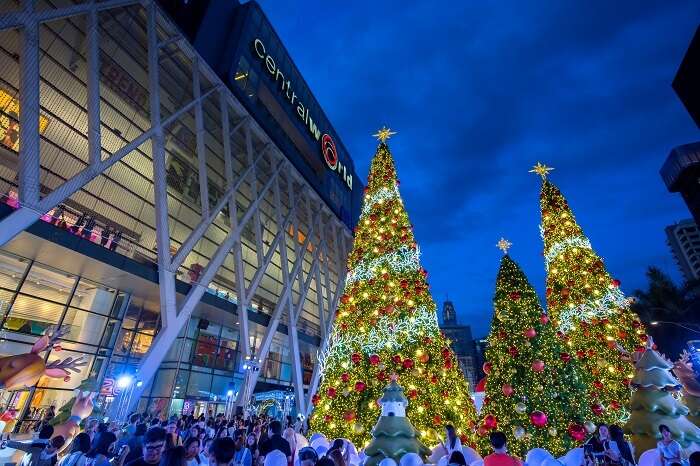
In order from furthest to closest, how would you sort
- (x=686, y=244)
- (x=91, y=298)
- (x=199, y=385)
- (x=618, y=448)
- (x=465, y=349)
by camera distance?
(x=465, y=349) → (x=686, y=244) → (x=199, y=385) → (x=91, y=298) → (x=618, y=448)

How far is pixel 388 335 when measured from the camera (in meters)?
9.56

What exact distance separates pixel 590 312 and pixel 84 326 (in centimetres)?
2401

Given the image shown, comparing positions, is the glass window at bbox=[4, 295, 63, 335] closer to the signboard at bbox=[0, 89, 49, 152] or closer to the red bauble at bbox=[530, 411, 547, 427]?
the signboard at bbox=[0, 89, 49, 152]

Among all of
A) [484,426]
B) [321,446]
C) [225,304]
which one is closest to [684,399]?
[484,426]

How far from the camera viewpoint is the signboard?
56.6 feet

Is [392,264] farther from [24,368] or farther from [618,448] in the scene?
[24,368]

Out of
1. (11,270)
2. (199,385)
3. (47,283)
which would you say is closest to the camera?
(11,270)

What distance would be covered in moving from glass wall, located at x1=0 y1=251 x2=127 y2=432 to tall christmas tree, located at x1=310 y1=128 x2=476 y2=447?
12557 mm

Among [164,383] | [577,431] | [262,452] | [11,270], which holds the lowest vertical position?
[262,452]

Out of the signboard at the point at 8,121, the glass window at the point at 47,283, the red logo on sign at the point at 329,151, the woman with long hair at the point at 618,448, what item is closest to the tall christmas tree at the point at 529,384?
the woman with long hair at the point at 618,448

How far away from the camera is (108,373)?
1936 centimetres

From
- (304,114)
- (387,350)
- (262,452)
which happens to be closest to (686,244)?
(304,114)

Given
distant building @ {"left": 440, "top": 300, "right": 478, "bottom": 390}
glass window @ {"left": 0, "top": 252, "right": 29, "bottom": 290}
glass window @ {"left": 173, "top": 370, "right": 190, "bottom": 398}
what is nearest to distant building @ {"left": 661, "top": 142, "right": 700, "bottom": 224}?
glass window @ {"left": 173, "top": 370, "right": 190, "bottom": 398}

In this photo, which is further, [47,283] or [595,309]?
[47,283]
